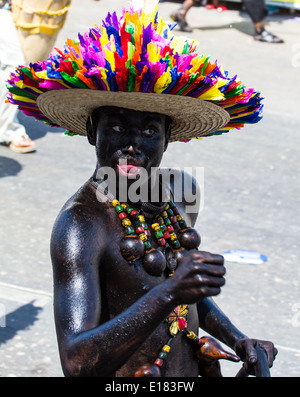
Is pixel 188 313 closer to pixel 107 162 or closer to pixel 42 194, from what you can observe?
pixel 107 162

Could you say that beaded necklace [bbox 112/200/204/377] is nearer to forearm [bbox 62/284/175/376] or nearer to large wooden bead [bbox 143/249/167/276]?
large wooden bead [bbox 143/249/167/276]

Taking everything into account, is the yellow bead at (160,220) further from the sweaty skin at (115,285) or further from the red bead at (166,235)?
the sweaty skin at (115,285)

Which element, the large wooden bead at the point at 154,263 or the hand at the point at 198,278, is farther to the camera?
the large wooden bead at the point at 154,263

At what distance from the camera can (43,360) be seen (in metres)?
4.29

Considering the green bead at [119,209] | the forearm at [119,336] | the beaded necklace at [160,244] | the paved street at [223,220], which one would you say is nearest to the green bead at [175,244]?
the beaded necklace at [160,244]

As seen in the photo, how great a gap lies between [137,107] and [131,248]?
→ 1.49 ft

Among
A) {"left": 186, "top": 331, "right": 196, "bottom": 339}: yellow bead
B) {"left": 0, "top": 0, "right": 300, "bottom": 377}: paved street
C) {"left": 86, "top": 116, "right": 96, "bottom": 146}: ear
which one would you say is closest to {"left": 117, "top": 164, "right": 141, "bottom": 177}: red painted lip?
{"left": 86, "top": 116, "right": 96, "bottom": 146}: ear

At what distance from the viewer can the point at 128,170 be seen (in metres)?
2.39

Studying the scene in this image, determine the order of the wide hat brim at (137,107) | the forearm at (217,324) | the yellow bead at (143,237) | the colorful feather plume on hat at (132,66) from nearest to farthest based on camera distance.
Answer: the colorful feather plume on hat at (132,66) → the wide hat brim at (137,107) → the yellow bead at (143,237) → the forearm at (217,324)

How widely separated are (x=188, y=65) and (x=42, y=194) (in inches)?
173

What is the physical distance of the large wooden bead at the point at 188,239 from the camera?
260cm

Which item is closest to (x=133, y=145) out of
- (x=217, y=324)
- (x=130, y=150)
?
(x=130, y=150)

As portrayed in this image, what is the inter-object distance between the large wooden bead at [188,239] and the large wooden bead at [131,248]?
9.3 inches
